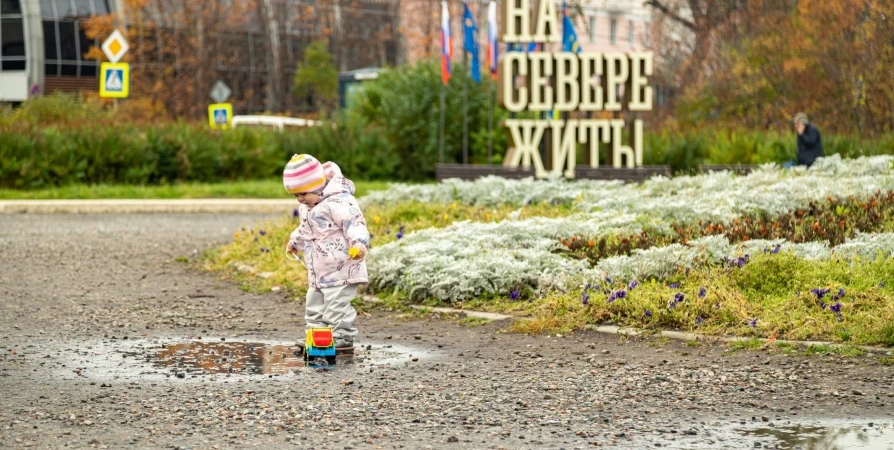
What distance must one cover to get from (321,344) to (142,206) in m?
13.7

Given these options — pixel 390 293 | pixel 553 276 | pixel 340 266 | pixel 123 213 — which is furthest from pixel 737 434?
pixel 123 213

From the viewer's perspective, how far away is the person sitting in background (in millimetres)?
20516

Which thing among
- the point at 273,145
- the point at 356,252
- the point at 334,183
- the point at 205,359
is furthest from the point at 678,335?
the point at 273,145

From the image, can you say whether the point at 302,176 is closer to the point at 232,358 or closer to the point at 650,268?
the point at 232,358

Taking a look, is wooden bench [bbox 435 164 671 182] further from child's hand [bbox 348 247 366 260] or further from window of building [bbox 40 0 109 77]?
window of building [bbox 40 0 109 77]

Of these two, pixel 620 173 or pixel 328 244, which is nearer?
pixel 328 244

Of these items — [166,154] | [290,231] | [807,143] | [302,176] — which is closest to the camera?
[302,176]

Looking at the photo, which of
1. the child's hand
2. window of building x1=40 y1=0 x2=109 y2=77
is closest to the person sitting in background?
the child's hand

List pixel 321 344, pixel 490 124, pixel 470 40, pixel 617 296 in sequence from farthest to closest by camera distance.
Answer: pixel 490 124 < pixel 470 40 < pixel 617 296 < pixel 321 344

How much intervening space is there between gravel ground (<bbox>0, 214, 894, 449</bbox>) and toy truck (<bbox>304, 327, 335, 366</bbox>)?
0.80ft

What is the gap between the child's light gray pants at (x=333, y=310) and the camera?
8.34 m

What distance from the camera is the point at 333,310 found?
834 cm

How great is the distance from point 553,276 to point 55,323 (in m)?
3.58

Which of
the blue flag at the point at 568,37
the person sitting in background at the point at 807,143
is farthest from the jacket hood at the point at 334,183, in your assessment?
the blue flag at the point at 568,37
